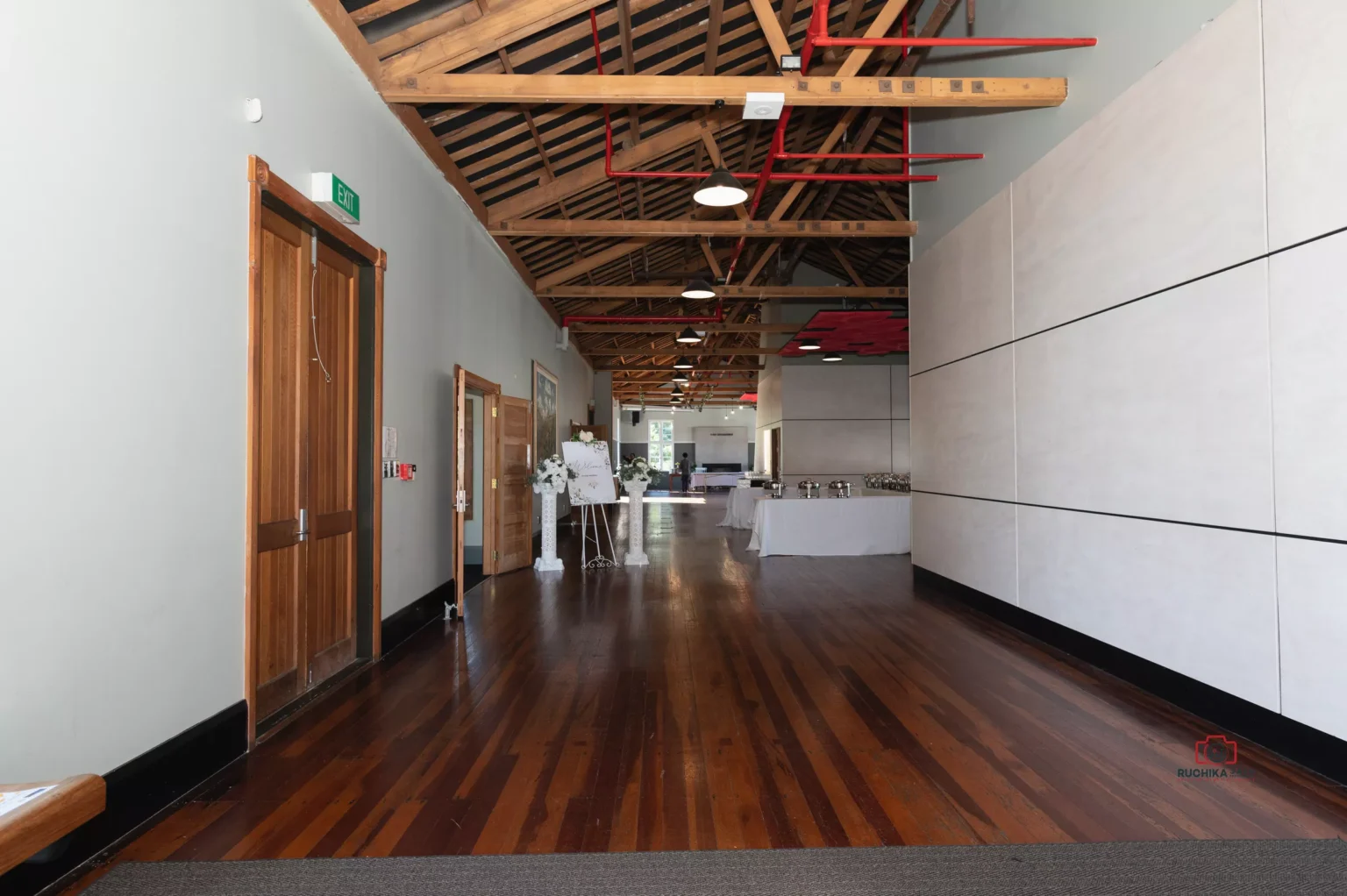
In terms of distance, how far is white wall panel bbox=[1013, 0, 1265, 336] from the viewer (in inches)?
127

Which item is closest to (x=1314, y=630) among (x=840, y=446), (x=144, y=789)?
(x=144, y=789)

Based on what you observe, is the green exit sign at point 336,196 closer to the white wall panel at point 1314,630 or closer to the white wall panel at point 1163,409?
the white wall panel at point 1163,409

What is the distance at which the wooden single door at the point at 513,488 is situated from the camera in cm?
785

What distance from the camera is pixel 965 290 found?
613 cm

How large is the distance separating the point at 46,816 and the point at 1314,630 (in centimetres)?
408

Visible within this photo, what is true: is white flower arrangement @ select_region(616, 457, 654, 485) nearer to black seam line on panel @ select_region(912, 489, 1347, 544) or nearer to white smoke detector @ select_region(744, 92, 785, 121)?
black seam line on panel @ select_region(912, 489, 1347, 544)

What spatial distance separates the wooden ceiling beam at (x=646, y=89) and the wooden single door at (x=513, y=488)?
348 centimetres

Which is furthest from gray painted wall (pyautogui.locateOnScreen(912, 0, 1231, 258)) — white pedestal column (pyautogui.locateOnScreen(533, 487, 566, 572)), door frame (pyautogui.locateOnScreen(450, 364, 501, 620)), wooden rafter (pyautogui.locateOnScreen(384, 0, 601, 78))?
white pedestal column (pyautogui.locateOnScreen(533, 487, 566, 572))

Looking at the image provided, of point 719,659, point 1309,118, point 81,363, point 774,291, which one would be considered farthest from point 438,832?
point 774,291

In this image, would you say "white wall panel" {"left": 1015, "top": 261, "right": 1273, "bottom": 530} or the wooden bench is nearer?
the wooden bench

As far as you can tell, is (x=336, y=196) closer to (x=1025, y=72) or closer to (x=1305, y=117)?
(x=1305, y=117)

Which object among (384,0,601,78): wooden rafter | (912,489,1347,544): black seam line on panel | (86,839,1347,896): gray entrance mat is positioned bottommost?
(86,839,1347,896): gray entrance mat

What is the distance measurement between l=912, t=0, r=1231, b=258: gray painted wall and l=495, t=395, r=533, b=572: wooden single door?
15.1 ft

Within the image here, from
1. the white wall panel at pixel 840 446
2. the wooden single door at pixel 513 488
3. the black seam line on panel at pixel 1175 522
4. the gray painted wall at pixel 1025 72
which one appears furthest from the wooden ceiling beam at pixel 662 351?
the black seam line on panel at pixel 1175 522
